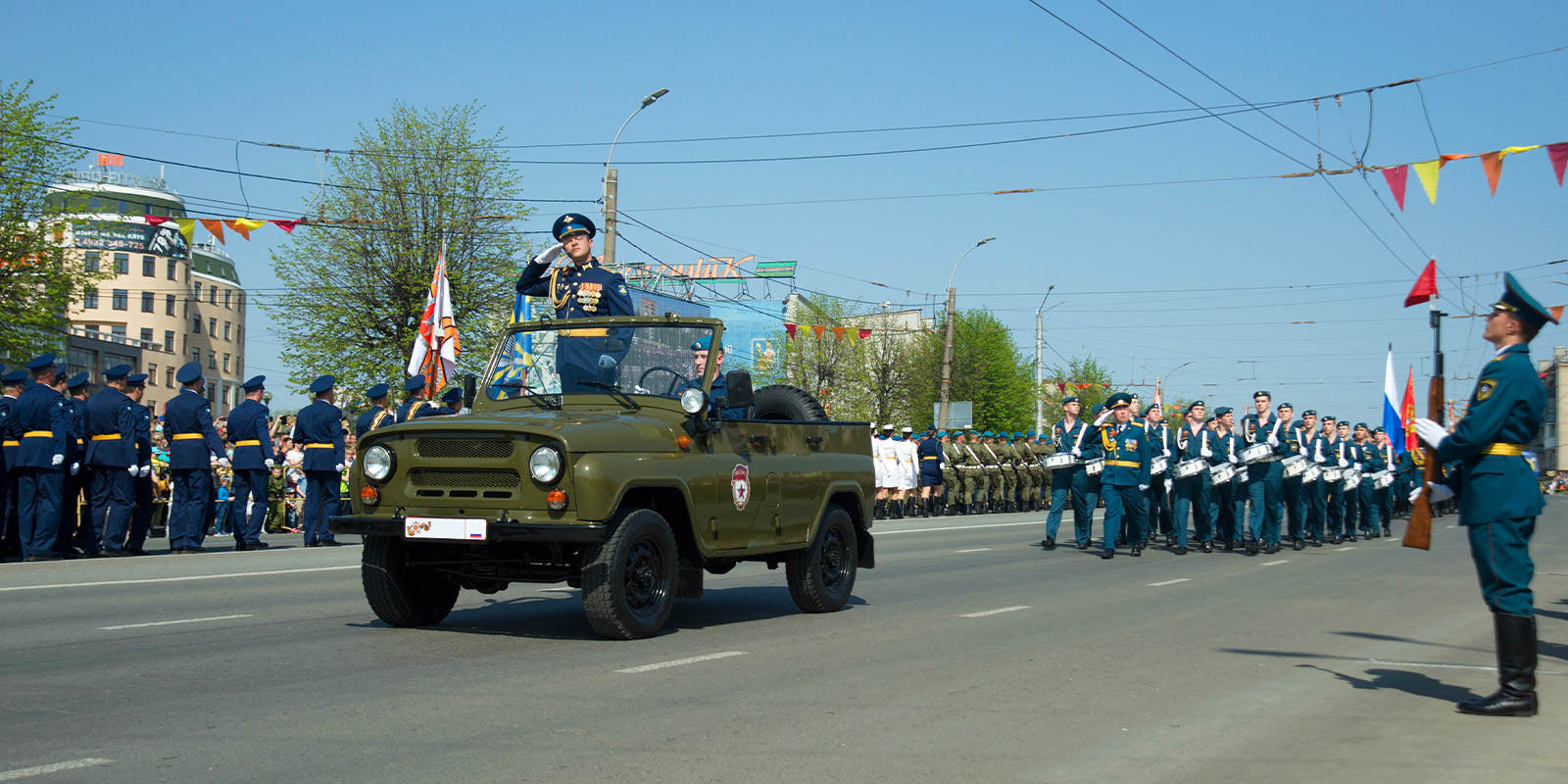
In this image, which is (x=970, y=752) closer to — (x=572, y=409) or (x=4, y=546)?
(x=572, y=409)

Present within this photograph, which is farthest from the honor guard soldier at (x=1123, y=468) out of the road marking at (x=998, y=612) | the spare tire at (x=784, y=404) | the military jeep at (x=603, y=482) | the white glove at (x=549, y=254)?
the white glove at (x=549, y=254)

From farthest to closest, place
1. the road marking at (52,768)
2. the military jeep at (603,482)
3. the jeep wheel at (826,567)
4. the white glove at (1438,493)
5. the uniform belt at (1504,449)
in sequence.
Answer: the jeep wheel at (826,567) < the military jeep at (603,482) < the white glove at (1438,493) < the uniform belt at (1504,449) < the road marking at (52,768)

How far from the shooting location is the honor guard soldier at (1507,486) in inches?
249

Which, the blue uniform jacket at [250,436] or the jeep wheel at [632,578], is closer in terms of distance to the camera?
the jeep wheel at [632,578]

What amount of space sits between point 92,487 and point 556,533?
1001 centimetres

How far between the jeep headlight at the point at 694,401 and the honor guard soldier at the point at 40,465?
29.9 ft

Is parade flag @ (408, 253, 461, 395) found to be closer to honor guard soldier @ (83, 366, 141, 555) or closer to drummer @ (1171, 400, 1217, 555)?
honor guard soldier @ (83, 366, 141, 555)

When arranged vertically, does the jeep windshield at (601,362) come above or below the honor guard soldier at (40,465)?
above

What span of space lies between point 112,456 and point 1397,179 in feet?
61.6

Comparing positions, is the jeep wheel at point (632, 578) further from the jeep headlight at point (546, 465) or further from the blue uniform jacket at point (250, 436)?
the blue uniform jacket at point (250, 436)

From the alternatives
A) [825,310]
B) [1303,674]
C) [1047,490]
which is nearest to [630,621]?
[1303,674]

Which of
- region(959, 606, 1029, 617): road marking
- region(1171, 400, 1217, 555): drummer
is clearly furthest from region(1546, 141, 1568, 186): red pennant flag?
region(959, 606, 1029, 617): road marking

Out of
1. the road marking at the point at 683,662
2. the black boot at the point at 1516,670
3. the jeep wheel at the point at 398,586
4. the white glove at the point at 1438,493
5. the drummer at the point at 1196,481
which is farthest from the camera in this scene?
the drummer at the point at 1196,481

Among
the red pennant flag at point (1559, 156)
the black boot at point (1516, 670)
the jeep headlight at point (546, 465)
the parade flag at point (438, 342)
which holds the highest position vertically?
the red pennant flag at point (1559, 156)
